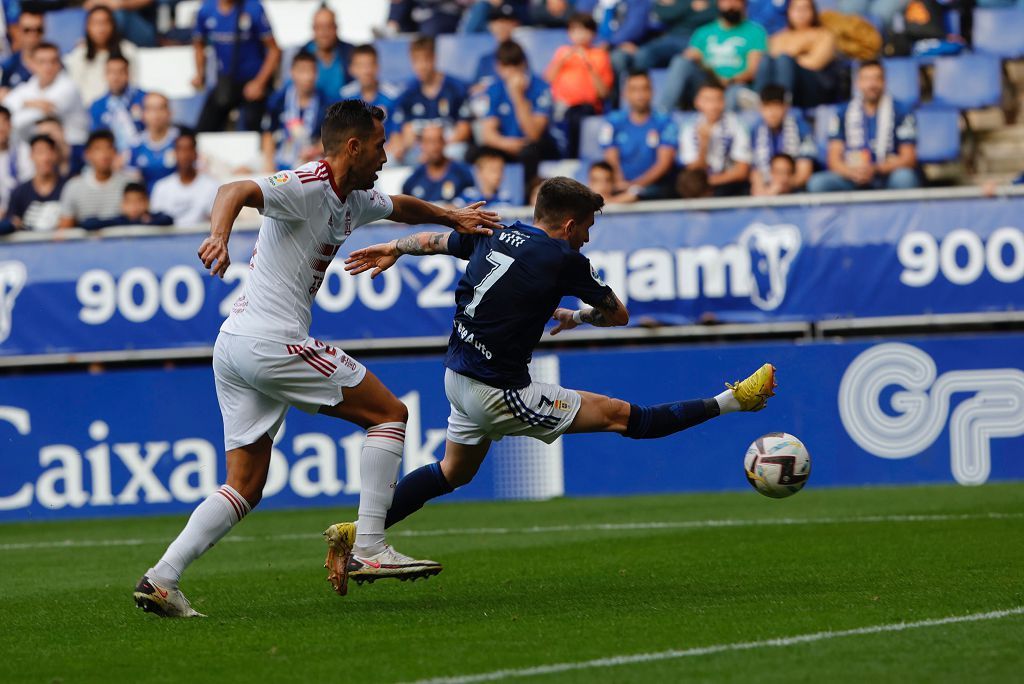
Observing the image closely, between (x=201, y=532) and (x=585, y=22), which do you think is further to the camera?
(x=585, y=22)

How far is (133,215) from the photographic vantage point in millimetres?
15586

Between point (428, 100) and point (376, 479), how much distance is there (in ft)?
34.0

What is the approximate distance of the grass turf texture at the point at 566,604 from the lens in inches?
218

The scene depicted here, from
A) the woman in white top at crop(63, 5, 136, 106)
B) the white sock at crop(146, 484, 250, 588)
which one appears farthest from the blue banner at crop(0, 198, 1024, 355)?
the white sock at crop(146, 484, 250, 588)

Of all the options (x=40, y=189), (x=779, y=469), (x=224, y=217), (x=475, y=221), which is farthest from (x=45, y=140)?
(x=779, y=469)

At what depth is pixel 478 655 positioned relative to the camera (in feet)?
18.9

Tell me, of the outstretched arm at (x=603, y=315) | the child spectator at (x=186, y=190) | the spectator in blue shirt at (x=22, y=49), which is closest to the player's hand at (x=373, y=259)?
the outstretched arm at (x=603, y=315)

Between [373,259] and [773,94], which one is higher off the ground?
[773,94]

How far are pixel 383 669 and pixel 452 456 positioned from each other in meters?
2.45

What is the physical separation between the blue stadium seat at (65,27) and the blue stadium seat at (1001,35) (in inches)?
422

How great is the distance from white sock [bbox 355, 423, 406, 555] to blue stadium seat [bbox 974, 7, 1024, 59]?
1171 centimetres

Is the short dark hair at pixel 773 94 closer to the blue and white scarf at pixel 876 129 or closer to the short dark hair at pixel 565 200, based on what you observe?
the blue and white scarf at pixel 876 129

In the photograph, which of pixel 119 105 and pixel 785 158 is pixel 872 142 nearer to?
pixel 785 158

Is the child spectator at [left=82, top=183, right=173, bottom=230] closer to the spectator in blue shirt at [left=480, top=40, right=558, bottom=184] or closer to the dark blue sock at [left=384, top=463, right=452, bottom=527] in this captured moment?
the spectator in blue shirt at [left=480, top=40, right=558, bottom=184]
